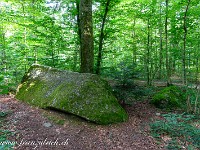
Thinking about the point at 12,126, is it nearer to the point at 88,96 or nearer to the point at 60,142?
the point at 60,142

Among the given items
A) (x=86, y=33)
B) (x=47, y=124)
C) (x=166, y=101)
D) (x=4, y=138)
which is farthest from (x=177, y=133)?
(x=86, y=33)

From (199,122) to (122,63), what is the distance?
354cm

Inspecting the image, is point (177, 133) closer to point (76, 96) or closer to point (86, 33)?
point (76, 96)

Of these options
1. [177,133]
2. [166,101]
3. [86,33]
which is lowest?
[177,133]

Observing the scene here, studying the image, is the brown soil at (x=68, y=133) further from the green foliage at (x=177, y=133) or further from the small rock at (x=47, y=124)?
the green foliage at (x=177, y=133)

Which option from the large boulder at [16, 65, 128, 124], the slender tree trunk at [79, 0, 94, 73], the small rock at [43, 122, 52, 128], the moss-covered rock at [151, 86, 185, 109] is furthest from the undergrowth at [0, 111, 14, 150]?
the moss-covered rock at [151, 86, 185, 109]

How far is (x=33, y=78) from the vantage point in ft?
21.1

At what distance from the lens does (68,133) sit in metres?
3.94

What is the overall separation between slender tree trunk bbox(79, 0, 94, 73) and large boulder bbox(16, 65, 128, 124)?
852 mm

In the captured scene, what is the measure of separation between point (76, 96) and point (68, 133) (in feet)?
4.15

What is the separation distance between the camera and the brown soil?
3.48 metres

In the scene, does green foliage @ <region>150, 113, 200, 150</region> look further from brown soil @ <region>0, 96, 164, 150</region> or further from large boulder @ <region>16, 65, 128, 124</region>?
large boulder @ <region>16, 65, 128, 124</region>

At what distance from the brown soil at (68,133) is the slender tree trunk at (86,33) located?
7.98 feet

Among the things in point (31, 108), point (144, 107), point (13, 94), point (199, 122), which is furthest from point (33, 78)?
point (199, 122)
